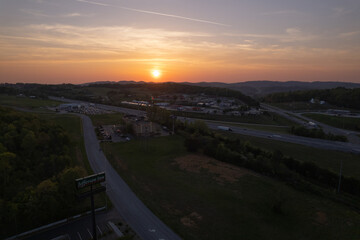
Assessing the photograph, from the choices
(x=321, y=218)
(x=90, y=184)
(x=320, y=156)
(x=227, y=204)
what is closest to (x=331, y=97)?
(x=320, y=156)

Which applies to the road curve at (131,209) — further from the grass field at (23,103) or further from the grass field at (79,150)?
the grass field at (23,103)

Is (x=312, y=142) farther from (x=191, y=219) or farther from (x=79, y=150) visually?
(x=79, y=150)

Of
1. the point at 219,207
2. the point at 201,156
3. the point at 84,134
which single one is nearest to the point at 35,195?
the point at 219,207

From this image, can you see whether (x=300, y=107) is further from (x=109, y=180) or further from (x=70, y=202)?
(x=70, y=202)

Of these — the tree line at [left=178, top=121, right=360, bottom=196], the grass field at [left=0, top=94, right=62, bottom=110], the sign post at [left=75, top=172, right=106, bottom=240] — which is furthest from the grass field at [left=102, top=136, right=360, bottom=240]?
the grass field at [left=0, top=94, right=62, bottom=110]

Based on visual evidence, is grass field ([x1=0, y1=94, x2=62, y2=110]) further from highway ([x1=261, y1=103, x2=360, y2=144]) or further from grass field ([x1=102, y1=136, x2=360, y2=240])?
highway ([x1=261, y1=103, x2=360, y2=144])
